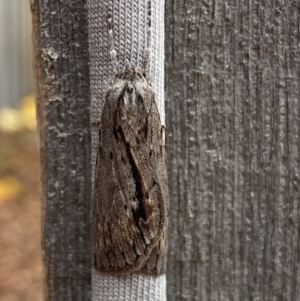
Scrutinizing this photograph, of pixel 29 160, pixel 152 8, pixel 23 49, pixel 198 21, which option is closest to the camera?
pixel 152 8

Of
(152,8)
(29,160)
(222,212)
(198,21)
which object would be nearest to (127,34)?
(152,8)

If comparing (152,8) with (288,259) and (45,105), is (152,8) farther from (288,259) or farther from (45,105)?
(288,259)

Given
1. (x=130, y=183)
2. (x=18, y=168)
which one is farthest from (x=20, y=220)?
(x=130, y=183)

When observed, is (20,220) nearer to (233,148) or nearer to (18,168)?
(18,168)

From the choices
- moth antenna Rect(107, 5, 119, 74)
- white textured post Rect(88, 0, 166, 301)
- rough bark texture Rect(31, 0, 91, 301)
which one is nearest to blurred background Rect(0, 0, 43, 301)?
rough bark texture Rect(31, 0, 91, 301)

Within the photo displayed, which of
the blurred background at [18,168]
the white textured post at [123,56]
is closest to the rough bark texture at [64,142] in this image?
the white textured post at [123,56]

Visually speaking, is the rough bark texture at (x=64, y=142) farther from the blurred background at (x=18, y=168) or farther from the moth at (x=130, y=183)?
the blurred background at (x=18, y=168)
